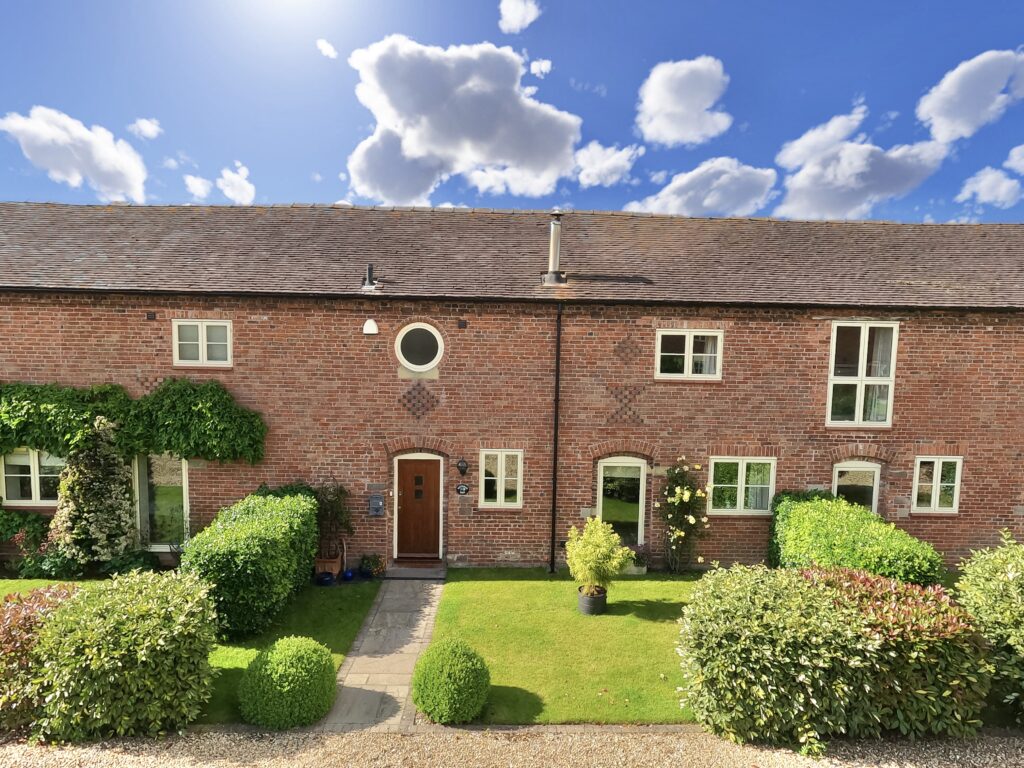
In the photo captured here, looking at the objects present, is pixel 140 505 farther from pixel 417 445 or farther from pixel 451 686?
pixel 451 686

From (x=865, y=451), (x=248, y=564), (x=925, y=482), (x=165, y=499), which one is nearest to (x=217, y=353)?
(x=165, y=499)

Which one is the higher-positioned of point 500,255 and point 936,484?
point 500,255

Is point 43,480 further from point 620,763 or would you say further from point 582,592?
point 620,763

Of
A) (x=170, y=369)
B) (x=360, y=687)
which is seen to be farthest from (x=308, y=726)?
(x=170, y=369)

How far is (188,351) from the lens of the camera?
34.7ft

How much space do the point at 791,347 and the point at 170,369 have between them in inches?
520

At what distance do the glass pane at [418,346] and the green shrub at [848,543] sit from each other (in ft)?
26.1

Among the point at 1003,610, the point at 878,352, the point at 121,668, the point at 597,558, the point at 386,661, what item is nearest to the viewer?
the point at 121,668

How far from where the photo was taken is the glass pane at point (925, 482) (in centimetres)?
1093

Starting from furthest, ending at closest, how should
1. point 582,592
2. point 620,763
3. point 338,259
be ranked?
1. point 338,259
2. point 582,592
3. point 620,763

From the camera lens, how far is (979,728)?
19.6 feet

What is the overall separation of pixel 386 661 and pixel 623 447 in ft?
20.2

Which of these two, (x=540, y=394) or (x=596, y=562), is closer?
(x=596, y=562)

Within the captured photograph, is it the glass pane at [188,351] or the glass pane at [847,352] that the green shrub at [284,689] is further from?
the glass pane at [847,352]
